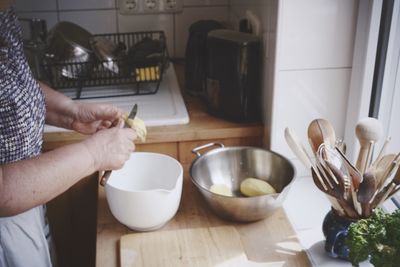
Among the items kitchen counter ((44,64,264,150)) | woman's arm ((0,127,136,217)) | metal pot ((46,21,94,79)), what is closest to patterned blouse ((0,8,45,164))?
woman's arm ((0,127,136,217))

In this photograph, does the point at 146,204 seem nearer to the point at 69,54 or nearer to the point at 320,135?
the point at 320,135

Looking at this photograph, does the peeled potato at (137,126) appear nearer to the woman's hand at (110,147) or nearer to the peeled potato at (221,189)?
the woman's hand at (110,147)

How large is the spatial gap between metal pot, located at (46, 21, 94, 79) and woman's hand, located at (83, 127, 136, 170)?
0.48 metres

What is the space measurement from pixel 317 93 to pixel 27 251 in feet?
2.57

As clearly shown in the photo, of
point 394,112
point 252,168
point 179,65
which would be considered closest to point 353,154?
point 394,112

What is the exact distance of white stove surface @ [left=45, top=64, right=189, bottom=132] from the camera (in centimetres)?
145

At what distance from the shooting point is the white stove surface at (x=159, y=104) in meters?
1.45

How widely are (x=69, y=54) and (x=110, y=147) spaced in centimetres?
55

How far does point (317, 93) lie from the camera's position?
1.38 metres

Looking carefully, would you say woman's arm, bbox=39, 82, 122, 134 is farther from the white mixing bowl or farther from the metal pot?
the metal pot

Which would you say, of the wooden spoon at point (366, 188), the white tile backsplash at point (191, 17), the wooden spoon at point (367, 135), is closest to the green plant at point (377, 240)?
the wooden spoon at point (366, 188)

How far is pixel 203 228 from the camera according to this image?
46.7 inches

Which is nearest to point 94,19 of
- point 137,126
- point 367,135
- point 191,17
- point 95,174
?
point 191,17

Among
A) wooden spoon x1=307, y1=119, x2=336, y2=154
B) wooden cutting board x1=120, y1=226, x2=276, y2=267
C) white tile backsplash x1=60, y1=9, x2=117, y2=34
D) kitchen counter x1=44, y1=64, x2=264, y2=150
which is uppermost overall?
white tile backsplash x1=60, y1=9, x2=117, y2=34
